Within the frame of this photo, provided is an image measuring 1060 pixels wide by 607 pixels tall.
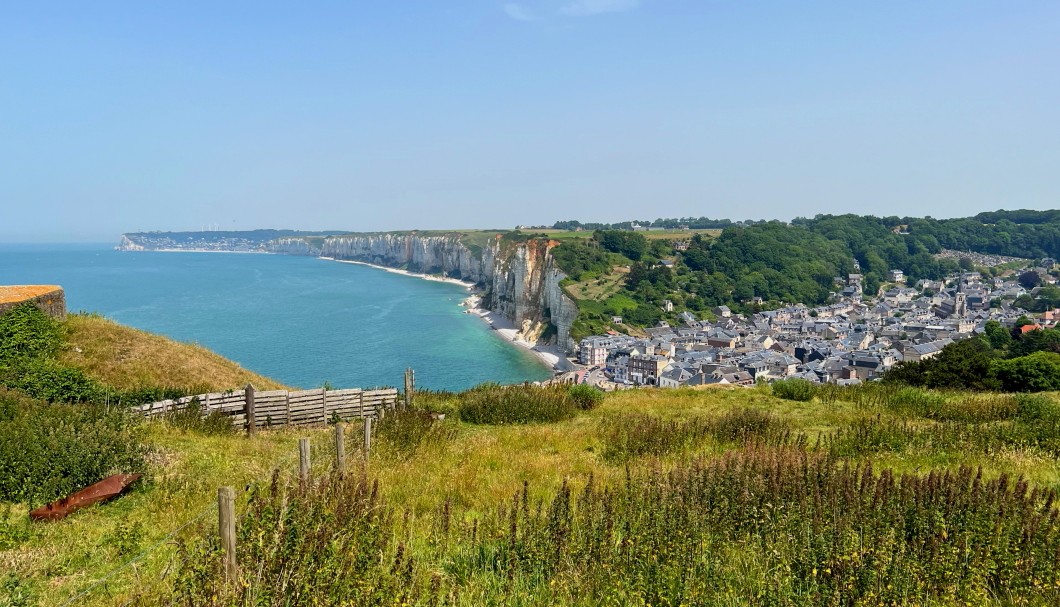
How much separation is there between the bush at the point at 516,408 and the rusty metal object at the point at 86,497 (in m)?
7.80

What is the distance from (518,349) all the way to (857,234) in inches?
5094

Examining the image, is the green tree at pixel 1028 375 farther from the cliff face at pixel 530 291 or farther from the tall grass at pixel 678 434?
the cliff face at pixel 530 291

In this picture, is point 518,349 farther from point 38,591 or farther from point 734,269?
point 38,591

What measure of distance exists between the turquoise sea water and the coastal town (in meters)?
11.5

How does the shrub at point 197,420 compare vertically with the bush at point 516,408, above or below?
above

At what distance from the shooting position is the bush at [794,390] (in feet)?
57.3

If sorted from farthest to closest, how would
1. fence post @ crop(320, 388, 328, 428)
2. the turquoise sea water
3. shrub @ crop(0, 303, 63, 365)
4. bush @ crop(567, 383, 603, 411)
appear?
the turquoise sea water < bush @ crop(567, 383, 603, 411) < shrub @ crop(0, 303, 63, 365) < fence post @ crop(320, 388, 328, 428)

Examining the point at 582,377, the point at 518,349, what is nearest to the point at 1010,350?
the point at 582,377

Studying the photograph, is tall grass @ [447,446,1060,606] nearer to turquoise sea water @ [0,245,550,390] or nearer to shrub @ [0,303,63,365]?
shrub @ [0,303,63,365]

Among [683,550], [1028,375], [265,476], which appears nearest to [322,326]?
[1028,375]

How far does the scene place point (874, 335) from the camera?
8562 cm

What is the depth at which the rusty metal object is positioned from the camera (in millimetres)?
6930

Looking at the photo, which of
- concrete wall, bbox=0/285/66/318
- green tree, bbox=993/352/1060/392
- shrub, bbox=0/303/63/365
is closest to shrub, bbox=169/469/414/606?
shrub, bbox=0/303/63/365

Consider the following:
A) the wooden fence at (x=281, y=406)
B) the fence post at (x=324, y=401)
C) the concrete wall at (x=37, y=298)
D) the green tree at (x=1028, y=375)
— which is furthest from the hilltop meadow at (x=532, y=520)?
the green tree at (x=1028, y=375)
